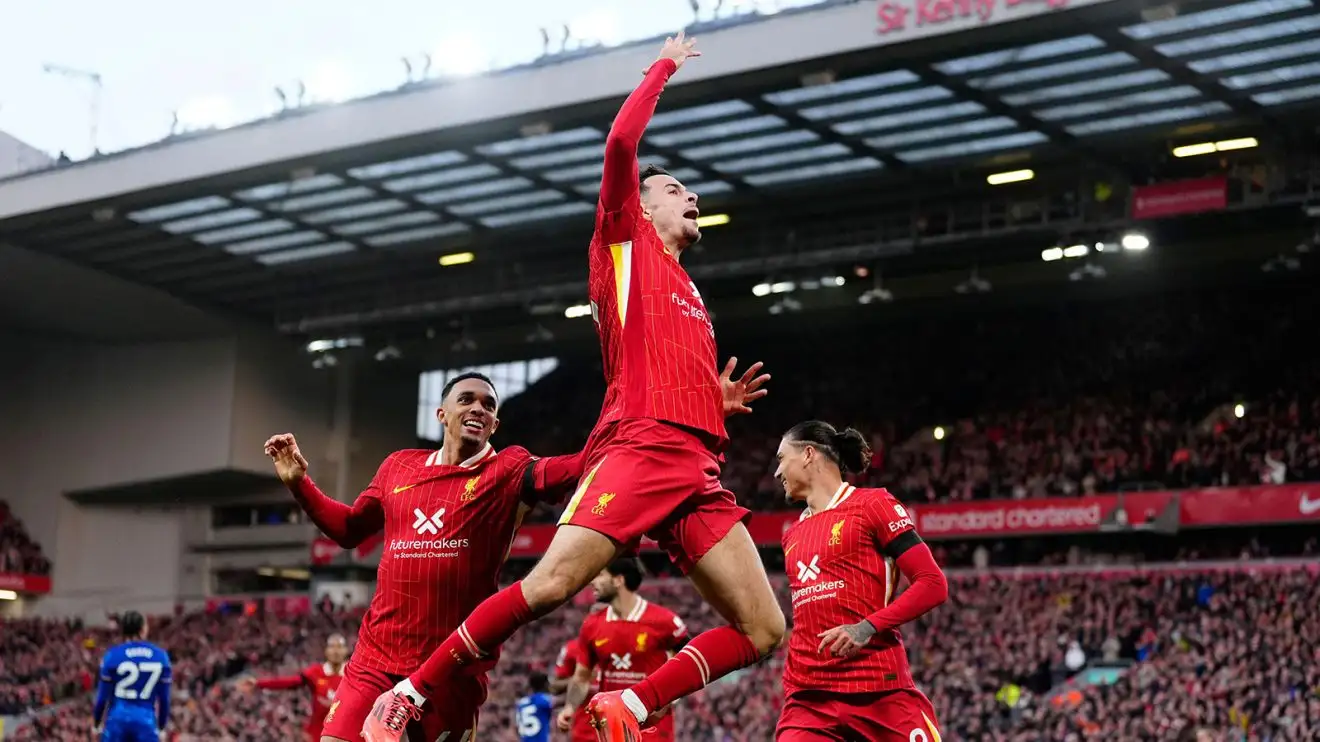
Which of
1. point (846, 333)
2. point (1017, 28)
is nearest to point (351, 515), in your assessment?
point (1017, 28)

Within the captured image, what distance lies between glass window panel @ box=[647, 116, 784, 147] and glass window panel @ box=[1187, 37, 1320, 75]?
7203 millimetres

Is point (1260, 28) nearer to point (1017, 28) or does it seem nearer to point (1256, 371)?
point (1017, 28)

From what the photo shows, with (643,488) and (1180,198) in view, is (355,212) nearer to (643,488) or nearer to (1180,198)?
(1180,198)

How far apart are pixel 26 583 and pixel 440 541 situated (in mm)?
41273

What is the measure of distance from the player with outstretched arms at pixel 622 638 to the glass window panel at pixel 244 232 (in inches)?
1012

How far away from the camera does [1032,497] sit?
112ft

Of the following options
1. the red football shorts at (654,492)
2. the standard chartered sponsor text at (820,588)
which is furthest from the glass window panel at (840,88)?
the red football shorts at (654,492)

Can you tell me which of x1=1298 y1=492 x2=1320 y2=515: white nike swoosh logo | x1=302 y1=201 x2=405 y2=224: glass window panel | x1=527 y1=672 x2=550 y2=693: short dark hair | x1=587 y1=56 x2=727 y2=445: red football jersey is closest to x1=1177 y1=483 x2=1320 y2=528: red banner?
x1=1298 y1=492 x2=1320 y2=515: white nike swoosh logo

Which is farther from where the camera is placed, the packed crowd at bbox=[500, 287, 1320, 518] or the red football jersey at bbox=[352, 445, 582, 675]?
the packed crowd at bbox=[500, 287, 1320, 518]

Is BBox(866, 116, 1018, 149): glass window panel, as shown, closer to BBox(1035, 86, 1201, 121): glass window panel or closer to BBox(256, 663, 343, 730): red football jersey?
BBox(1035, 86, 1201, 121): glass window panel

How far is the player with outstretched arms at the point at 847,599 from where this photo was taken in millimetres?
7855

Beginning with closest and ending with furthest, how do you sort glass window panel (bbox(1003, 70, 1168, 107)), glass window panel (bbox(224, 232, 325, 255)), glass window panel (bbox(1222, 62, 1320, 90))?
glass window panel (bbox(1222, 62, 1320, 90)) → glass window panel (bbox(1003, 70, 1168, 107)) → glass window panel (bbox(224, 232, 325, 255))

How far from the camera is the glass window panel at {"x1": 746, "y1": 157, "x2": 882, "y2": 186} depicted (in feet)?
105

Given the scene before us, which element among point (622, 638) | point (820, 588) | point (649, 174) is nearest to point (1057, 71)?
point (622, 638)
